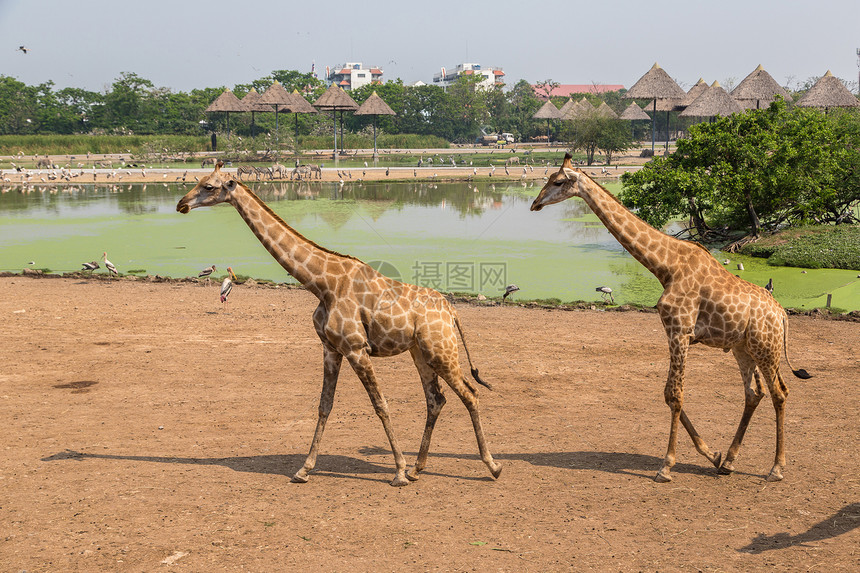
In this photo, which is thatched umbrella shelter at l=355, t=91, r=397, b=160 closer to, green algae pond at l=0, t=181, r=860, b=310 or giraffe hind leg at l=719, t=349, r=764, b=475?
green algae pond at l=0, t=181, r=860, b=310

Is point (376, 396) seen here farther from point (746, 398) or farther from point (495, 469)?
point (746, 398)

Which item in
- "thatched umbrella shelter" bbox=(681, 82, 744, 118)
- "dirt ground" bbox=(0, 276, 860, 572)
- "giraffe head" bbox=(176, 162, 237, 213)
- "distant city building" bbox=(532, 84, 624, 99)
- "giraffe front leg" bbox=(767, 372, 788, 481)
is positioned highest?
"distant city building" bbox=(532, 84, 624, 99)

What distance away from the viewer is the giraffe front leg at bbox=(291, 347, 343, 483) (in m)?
7.27

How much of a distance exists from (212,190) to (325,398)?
2.25 metres

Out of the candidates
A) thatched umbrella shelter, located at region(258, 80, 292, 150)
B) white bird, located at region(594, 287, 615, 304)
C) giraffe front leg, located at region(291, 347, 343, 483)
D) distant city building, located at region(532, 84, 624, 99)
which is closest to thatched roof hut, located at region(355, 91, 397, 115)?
thatched umbrella shelter, located at region(258, 80, 292, 150)

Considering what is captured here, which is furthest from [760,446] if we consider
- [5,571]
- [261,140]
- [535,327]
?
[261,140]

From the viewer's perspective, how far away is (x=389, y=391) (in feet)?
33.3

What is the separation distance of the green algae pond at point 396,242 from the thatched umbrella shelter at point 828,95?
575 inches

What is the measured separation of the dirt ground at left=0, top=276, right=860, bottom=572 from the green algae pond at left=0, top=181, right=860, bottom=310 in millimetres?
4916

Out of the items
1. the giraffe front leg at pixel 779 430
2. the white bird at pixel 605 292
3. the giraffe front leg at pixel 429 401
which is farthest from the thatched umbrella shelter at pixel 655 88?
the giraffe front leg at pixel 429 401

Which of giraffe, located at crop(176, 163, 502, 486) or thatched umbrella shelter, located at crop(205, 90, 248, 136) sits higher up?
thatched umbrella shelter, located at crop(205, 90, 248, 136)

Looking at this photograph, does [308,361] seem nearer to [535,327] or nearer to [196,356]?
[196,356]

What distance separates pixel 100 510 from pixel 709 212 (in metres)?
20.2

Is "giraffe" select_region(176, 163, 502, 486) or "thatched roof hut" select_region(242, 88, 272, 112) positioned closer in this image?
"giraffe" select_region(176, 163, 502, 486)
